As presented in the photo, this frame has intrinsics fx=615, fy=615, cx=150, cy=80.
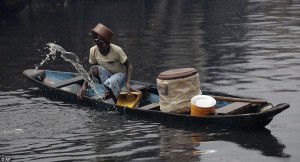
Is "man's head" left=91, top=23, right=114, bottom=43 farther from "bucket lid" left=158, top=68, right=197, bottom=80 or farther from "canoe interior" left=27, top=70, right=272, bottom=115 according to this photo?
"bucket lid" left=158, top=68, right=197, bottom=80

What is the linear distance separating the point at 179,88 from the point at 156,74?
16.9ft

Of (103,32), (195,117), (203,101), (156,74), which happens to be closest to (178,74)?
(203,101)

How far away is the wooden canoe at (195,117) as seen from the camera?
31.2 feet

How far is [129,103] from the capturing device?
11477mm

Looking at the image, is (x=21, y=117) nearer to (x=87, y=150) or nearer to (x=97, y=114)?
(x=97, y=114)

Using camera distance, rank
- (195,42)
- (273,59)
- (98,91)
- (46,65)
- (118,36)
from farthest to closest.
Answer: (118,36)
(195,42)
(46,65)
(273,59)
(98,91)

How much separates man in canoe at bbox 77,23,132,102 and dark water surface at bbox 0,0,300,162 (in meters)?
0.54

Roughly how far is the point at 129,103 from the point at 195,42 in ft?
31.3

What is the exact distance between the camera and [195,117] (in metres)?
9.89

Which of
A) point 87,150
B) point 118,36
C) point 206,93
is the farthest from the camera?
point 118,36

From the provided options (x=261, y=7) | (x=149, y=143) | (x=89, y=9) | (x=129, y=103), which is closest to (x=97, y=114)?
(x=129, y=103)

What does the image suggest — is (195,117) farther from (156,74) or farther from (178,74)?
(156,74)

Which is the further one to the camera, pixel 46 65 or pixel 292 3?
pixel 292 3

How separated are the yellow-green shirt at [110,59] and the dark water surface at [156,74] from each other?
0.88 meters
